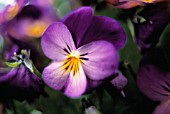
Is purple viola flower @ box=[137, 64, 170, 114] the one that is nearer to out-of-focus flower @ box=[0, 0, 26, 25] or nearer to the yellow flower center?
the yellow flower center

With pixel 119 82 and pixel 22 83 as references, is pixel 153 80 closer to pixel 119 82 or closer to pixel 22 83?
pixel 119 82

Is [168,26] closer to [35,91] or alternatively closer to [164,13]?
[164,13]

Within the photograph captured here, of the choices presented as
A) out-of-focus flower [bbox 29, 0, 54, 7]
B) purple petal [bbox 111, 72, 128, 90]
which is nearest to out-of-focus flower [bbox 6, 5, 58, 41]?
out-of-focus flower [bbox 29, 0, 54, 7]

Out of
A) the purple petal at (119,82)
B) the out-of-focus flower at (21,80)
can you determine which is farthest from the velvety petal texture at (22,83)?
the purple petal at (119,82)

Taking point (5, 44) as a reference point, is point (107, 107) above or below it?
below

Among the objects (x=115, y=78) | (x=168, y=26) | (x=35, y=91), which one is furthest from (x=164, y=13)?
(x=35, y=91)
